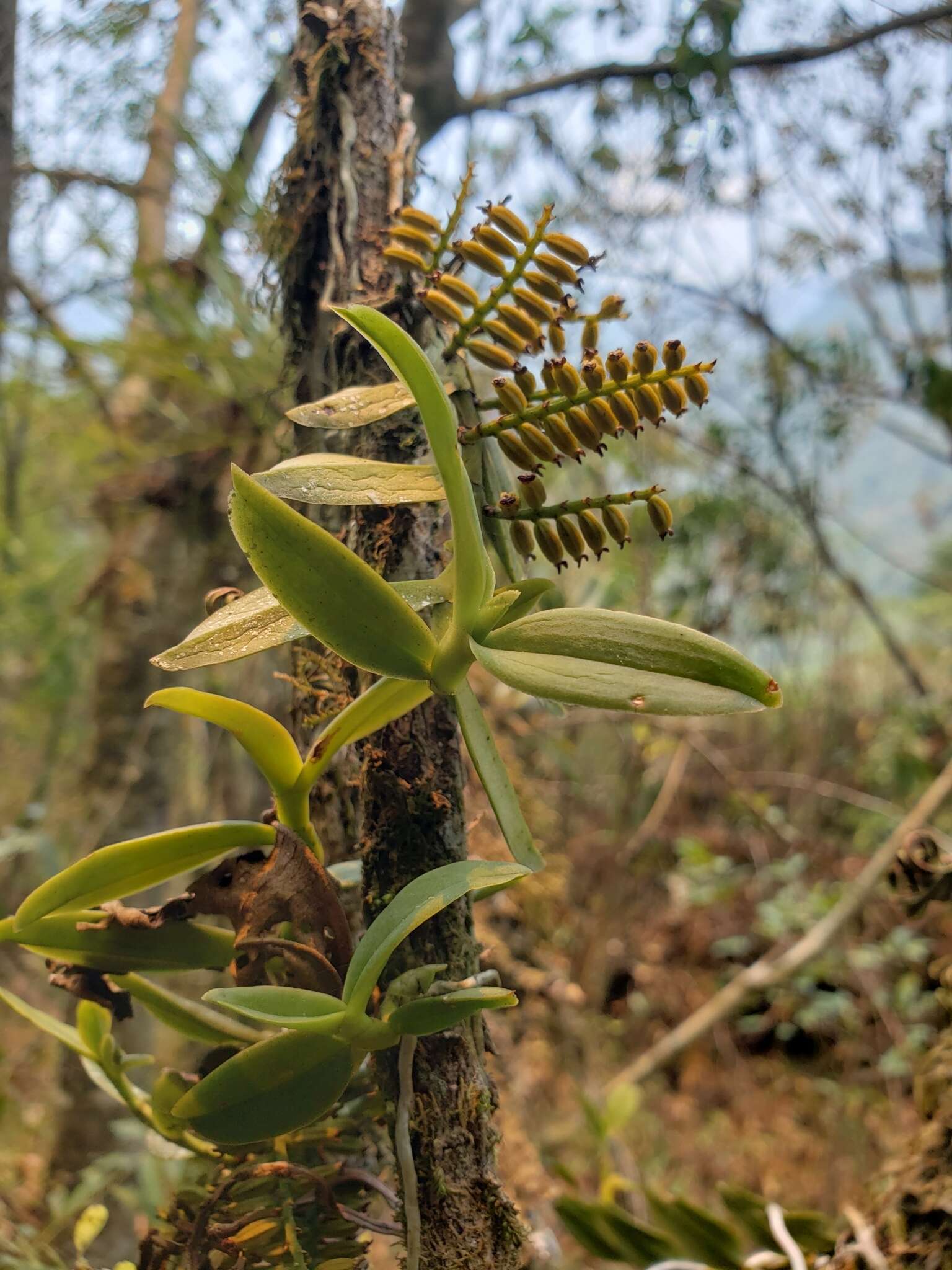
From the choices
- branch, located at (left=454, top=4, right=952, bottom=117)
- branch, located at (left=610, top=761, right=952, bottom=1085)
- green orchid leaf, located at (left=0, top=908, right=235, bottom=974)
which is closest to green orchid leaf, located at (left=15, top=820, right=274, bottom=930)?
green orchid leaf, located at (left=0, top=908, right=235, bottom=974)

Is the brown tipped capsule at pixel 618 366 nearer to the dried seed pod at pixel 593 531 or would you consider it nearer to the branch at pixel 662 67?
the dried seed pod at pixel 593 531

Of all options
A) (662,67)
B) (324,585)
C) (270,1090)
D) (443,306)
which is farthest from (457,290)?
(662,67)

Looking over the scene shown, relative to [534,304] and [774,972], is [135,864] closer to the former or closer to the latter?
[534,304]

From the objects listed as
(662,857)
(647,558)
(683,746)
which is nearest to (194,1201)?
(683,746)

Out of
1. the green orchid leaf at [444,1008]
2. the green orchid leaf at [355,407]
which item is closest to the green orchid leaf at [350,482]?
the green orchid leaf at [355,407]

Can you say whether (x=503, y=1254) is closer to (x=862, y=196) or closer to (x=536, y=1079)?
(x=536, y=1079)

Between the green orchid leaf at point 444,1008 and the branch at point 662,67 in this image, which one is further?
the branch at point 662,67

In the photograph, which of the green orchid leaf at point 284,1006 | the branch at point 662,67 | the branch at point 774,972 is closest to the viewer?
the green orchid leaf at point 284,1006
